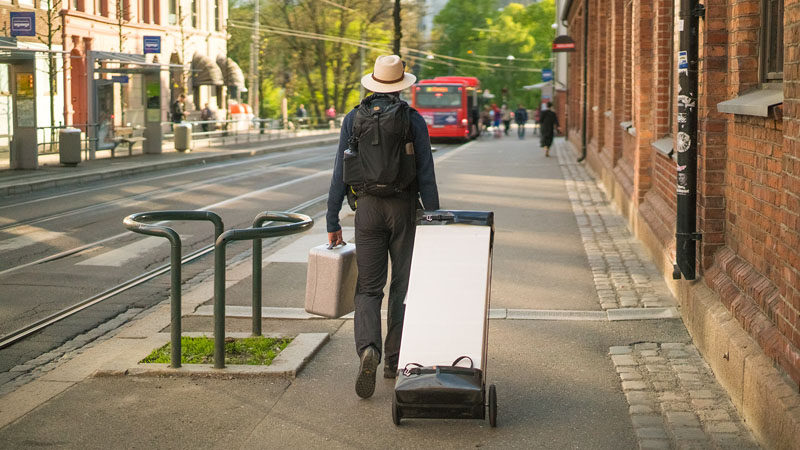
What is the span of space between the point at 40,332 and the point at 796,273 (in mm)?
5487

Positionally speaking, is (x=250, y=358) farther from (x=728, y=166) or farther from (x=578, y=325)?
(x=728, y=166)

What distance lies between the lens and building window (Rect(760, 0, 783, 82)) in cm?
618

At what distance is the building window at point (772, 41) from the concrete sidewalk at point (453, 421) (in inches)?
67.2

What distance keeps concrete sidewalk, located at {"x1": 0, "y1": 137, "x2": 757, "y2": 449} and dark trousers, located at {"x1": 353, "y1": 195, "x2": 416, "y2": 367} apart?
39 cm

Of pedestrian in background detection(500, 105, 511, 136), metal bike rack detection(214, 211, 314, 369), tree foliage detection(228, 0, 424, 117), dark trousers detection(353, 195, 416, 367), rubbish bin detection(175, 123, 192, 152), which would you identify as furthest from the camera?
tree foliage detection(228, 0, 424, 117)

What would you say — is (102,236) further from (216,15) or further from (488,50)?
(488,50)

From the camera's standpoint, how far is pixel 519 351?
23.5 feet

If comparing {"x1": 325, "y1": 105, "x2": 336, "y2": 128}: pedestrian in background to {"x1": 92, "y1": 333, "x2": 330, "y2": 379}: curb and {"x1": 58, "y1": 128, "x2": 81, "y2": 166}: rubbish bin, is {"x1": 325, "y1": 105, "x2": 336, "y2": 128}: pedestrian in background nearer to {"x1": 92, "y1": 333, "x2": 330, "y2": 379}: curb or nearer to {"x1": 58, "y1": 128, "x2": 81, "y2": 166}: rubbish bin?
{"x1": 58, "y1": 128, "x2": 81, "y2": 166}: rubbish bin

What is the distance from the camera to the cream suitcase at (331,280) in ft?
20.7

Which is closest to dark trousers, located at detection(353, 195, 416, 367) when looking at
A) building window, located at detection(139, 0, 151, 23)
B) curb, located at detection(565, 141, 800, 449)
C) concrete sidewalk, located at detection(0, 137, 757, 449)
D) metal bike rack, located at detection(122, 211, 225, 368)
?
concrete sidewalk, located at detection(0, 137, 757, 449)

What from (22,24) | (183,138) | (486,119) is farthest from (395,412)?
(486,119)

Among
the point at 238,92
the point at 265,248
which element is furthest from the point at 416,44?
the point at 265,248

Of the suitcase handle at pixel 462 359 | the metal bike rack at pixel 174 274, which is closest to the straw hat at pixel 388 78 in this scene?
the metal bike rack at pixel 174 274

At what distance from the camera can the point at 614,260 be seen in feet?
37.4
